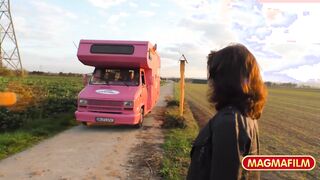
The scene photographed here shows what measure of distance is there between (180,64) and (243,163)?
1271 cm

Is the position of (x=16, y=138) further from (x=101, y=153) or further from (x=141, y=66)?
(x=141, y=66)

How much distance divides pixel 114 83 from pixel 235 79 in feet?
38.1

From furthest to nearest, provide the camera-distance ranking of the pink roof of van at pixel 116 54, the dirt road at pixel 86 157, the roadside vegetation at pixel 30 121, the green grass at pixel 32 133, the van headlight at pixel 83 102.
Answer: the pink roof of van at pixel 116 54 → the van headlight at pixel 83 102 → the roadside vegetation at pixel 30 121 → the green grass at pixel 32 133 → the dirt road at pixel 86 157

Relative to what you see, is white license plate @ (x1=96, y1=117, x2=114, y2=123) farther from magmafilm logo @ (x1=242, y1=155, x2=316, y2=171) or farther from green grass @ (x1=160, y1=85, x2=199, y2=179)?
magmafilm logo @ (x1=242, y1=155, x2=316, y2=171)

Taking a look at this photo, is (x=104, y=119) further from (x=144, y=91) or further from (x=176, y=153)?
(x=176, y=153)

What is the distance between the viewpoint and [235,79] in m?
2.46

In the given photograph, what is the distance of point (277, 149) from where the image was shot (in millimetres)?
11266

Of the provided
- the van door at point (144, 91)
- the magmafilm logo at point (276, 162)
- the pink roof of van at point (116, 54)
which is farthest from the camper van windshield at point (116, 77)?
the magmafilm logo at point (276, 162)

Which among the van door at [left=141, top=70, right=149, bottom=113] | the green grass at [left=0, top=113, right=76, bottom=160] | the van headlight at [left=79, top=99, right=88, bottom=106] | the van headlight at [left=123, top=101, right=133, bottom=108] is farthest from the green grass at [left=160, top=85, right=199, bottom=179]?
the green grass at [left=0, top=113, right=76, bottom=160]

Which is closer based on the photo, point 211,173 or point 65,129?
point 211,173

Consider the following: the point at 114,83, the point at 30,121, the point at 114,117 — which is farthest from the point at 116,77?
the point at 30,121

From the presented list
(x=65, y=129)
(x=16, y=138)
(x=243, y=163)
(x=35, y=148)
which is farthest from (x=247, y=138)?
(x=65, y=129)

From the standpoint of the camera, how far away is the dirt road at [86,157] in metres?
7.51

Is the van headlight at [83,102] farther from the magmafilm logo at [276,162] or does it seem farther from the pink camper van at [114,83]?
the magmafilm logo at [276,162]
